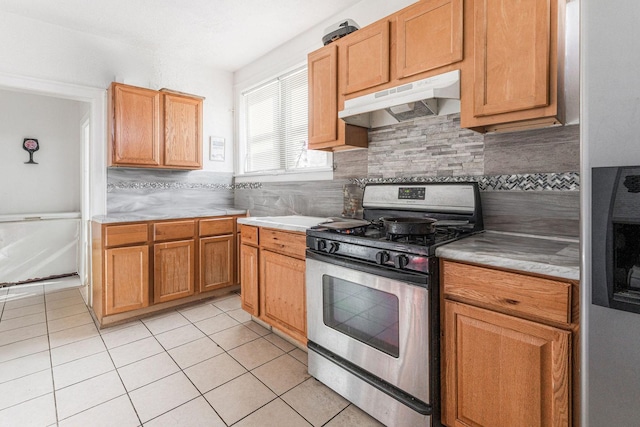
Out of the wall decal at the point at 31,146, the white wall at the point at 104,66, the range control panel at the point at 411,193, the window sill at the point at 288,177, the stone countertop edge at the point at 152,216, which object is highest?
the white wall at the point at 104,66

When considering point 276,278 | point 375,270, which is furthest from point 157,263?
point 375,270

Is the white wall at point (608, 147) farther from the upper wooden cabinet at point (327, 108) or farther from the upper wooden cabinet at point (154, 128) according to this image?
the upper wooden cabinet at point (154, 128)

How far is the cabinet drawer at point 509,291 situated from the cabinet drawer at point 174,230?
259 centimetres

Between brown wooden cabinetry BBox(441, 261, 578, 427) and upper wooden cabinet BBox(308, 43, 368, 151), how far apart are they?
53.2 inches

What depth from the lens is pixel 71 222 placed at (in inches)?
167

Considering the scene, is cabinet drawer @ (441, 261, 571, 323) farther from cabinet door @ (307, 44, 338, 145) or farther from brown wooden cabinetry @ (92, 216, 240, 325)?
brown wooden cabinetry @ (92, 216, 240, 325)

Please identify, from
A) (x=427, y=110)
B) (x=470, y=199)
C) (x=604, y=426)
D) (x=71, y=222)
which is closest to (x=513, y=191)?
(x=470, y=199)

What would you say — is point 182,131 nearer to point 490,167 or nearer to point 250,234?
point 250,234

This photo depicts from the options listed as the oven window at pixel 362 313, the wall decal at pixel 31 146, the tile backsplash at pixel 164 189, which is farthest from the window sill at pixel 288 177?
the wall decal at pixel 31 146

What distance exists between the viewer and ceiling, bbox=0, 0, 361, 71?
2.67 meters

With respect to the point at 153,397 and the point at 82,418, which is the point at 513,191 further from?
the point at 82,418

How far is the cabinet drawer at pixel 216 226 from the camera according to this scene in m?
3.30

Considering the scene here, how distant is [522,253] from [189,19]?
3.24 metres

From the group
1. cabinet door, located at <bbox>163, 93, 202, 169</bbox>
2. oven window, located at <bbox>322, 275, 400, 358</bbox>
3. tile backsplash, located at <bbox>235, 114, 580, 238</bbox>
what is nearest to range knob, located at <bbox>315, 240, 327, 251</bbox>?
oven window, located at <bbox>322, 275, 400, 358</bbox>
